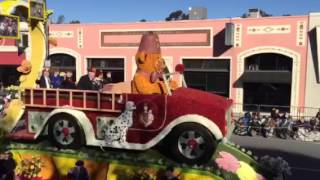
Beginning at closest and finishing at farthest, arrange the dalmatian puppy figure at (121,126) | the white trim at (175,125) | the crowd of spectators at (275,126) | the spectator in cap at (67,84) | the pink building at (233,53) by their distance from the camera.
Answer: the white trim at (175,125) < the dalmatian puppy figure at (121,126) < the spectator in cap at (67,84) < the crowd of spectators at (275,126) < the pink building at (233,53)

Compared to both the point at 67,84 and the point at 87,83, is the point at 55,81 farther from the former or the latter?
the point at 87,83

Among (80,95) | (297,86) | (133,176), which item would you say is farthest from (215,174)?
(297,86)

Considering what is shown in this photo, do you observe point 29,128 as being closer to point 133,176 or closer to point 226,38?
point 133,176

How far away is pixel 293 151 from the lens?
15469mm

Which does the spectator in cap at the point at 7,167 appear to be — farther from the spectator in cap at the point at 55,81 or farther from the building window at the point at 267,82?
the building window at the point at 267,82

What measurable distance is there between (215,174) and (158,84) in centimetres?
178

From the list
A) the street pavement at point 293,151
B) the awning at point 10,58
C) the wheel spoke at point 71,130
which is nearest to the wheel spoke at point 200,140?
the wheel spoke at point 71,130

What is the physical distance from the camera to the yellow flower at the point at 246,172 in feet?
25.4

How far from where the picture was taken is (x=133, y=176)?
24.7 feet

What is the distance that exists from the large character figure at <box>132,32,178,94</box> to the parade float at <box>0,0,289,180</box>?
2cm

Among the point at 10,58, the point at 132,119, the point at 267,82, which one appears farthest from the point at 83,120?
the point at 10,58

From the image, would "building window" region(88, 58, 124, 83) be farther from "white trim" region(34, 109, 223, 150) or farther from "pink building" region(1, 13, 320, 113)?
"white trim" region(34, 109, 223, 150)

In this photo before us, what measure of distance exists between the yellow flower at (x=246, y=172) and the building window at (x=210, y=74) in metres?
15.4

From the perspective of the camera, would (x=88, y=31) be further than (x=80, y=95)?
Yes
